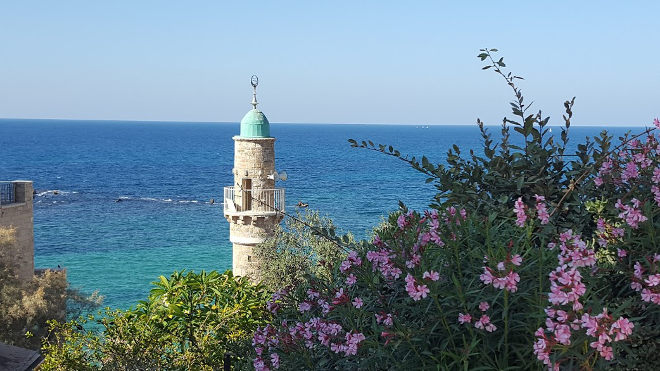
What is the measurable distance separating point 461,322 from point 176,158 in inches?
5769

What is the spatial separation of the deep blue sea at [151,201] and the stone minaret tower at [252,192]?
16.9 m

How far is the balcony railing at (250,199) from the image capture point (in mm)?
21734

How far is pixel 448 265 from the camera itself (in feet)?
12.9

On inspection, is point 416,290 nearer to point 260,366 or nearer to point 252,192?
point 260,366

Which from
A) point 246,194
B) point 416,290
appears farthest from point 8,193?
point 416,290

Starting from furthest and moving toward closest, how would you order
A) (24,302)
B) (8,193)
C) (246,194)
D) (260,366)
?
(8,193) → (246,194) → (24,302) → (260,366)

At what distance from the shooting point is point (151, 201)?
8450 cm

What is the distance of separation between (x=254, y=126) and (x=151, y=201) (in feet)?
217

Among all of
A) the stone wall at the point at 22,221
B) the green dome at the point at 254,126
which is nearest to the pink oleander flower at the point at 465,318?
the green dome at the point at 254,126

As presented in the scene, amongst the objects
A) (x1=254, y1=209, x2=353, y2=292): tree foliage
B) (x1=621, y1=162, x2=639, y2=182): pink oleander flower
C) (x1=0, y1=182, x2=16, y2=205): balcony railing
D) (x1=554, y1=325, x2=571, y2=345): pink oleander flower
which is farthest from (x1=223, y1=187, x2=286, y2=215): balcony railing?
(x1=554, y1=325, x2=571, y2=345): pink oleander flower

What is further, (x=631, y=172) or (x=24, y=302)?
(x=24, y=302)

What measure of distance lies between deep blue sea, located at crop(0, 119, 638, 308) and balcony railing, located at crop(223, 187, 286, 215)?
16.7 m

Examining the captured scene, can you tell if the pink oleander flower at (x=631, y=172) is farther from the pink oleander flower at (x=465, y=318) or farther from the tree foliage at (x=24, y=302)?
the tree foliage at (x=24, y=302)

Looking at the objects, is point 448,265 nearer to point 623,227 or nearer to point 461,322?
point 461,322
